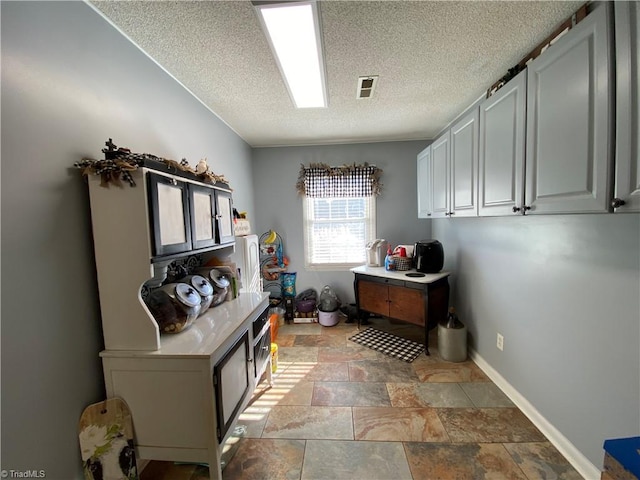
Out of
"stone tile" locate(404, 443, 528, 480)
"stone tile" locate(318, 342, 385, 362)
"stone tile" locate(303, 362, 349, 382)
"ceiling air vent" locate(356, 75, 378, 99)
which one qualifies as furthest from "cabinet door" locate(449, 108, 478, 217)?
"stone tile" locate(303, 362, 349, 382)

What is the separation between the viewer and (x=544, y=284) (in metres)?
1.58

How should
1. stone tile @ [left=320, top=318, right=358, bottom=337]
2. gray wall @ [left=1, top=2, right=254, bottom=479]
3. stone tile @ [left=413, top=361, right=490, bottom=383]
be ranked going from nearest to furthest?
gray wall @ [left=1, top=2, right=254, bottom=479] → stone tile @ [left=413, top=361, right=490, bottom=383] → stone tile @ [left=320, top=318, right=358, bottom=337]

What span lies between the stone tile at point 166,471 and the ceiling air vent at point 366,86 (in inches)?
110

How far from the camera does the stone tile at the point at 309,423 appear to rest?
1.62 metres

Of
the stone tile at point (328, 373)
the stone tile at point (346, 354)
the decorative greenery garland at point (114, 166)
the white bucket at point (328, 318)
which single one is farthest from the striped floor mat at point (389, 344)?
the decorative greenery garland at point (114, 166)

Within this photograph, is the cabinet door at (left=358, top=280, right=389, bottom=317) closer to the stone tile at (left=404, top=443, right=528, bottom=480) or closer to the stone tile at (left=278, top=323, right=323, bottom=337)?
→ the stone tile at (left=278, top=323, right=323, bottom=337)

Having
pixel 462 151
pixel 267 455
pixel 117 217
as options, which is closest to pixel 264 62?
pixel 117 217

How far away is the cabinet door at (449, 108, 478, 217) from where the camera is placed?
1.82 metres

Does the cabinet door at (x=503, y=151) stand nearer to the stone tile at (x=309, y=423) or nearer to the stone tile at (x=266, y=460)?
the stone tile at (x=309, y=423)

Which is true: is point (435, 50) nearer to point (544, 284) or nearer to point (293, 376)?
point (544, 284)

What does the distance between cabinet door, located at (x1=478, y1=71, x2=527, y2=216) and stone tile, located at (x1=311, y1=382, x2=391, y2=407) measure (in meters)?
1.59

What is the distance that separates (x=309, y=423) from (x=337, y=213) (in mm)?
2530

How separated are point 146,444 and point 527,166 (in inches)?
93.9

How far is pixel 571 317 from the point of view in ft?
4.59
